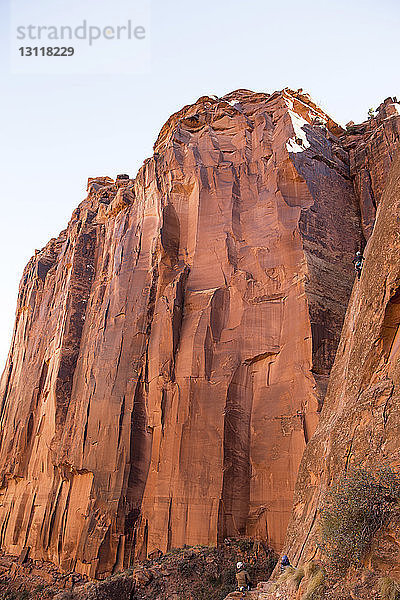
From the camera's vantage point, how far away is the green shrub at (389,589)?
825 centimetres

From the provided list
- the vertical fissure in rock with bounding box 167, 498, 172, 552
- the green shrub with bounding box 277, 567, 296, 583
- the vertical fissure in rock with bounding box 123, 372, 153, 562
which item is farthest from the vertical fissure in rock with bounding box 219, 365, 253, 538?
the green shrub with bounding box 277, 567, 296, 583

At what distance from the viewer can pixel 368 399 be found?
11773 millimetres

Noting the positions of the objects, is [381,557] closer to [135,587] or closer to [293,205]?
[135,587]

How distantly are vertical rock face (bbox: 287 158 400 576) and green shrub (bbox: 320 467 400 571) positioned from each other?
250 mm

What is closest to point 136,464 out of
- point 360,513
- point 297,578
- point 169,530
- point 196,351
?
point 169,530

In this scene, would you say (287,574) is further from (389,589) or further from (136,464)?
(136,464)

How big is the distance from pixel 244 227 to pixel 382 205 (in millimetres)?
14115

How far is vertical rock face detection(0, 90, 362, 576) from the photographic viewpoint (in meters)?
22.6

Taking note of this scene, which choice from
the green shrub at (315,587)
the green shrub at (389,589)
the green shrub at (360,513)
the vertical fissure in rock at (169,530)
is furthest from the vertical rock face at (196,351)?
the green shrub at (389,589)

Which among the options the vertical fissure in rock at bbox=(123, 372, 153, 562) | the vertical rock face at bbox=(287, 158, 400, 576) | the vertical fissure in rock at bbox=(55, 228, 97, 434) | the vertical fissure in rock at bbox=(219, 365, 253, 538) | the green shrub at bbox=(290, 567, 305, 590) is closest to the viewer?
the vertical rock face at bbox=(287, 158, 400, 576)

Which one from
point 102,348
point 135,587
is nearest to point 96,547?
point 135,587

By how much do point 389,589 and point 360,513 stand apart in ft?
4.57

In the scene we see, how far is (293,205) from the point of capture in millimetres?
27453

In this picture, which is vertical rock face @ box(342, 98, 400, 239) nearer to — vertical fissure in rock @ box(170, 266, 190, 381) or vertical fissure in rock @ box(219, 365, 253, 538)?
vertical fissure in rock @ box(170, 266, 190, 381)
